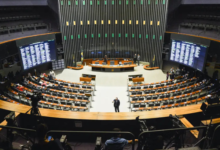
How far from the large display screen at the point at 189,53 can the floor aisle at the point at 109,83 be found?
7.97 ft

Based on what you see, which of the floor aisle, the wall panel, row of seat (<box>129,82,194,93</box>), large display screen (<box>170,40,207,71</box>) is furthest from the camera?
the wall panel

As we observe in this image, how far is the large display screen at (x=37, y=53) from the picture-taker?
1394 centimetres

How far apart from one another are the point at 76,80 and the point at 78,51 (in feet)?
17.4

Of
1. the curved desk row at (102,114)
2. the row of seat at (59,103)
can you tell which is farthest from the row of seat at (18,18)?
the curved desk row at (102,114)

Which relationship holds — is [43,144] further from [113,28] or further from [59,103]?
[113,28]

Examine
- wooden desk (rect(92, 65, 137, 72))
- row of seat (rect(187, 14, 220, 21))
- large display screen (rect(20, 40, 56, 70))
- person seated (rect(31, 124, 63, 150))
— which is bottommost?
wooden desk (rect(92, 65, 137, 72))

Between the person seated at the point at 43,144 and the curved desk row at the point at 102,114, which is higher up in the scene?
the person seated at the point at 43,144

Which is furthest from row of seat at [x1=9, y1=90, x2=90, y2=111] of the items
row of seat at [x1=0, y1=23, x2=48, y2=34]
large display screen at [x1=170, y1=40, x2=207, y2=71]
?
large display screen at [x1=170, y1=40, x2=207, y2=71]

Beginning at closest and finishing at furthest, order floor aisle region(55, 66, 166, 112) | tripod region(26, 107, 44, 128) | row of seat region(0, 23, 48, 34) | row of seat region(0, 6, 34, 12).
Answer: tripod region(26, 107, 44, 128), floor aisle region(55, 66, 166, 112), row of seat region(0, 23, 48, 34), row of seat region(0, 6, 34, 12)

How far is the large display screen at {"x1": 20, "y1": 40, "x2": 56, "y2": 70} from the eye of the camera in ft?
45.7

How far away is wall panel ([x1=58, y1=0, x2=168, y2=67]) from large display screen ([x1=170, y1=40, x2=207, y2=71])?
10.4 ft

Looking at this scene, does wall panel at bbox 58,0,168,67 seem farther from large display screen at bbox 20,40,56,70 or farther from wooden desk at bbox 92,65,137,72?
wooden desk at bbox 92,65,137,72

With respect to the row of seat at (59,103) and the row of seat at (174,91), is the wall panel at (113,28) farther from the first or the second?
Answer: the row of seat at (59,103)

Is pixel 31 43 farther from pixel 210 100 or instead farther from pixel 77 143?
pixel 210 100
